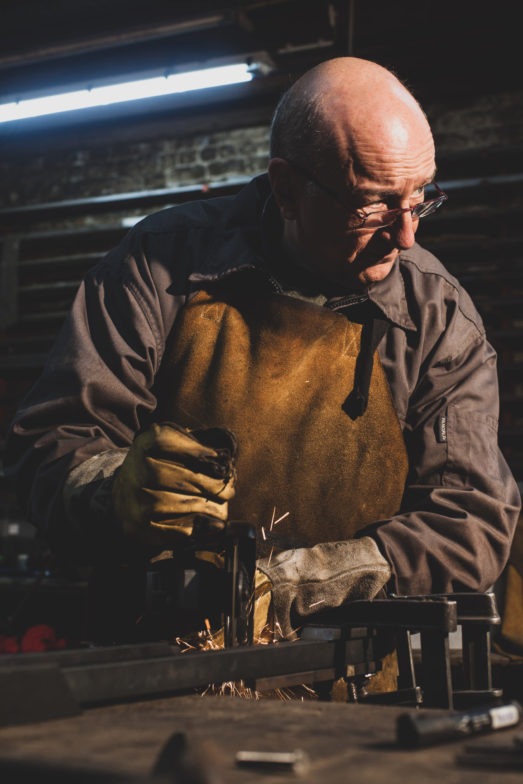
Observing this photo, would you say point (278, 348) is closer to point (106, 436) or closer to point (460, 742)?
point (106, 436)

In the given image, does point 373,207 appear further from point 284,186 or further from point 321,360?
point 321,360

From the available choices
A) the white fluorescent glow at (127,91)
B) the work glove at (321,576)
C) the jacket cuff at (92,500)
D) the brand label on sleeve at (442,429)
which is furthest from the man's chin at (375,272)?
the white fluorescent glow at (127,91)

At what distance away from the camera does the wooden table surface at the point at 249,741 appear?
618 millimetres

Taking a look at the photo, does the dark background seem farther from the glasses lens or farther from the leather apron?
the leather apron

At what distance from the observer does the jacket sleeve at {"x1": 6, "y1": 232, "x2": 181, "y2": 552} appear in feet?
5.78

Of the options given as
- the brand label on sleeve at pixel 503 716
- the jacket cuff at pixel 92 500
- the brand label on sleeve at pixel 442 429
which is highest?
the brand label on sleeve at pixel 442 429

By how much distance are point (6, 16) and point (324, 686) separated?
466 centimetres

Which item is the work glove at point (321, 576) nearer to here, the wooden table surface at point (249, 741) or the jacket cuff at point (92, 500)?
the jacket cuff at point (92, 500)

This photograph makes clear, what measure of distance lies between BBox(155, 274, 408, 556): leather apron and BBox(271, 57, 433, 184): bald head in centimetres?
36

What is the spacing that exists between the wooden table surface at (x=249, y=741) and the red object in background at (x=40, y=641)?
129 inches

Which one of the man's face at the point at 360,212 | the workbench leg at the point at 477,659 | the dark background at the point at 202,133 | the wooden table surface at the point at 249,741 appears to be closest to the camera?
the wooden table surface at the point at 249,741

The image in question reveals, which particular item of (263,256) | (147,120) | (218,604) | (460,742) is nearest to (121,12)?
(147,120)

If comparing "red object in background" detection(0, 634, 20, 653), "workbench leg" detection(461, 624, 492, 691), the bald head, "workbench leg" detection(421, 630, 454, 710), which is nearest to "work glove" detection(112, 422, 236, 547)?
"workbench leg" detection(421, 630, 454, 710)

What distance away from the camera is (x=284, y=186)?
2125 millimetres
